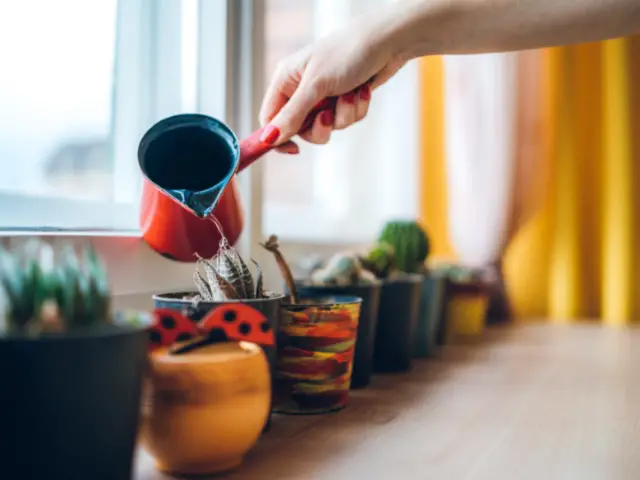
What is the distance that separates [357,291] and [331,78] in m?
0.25

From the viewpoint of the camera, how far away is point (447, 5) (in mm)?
797

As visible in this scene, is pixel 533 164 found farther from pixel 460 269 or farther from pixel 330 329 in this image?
pixel 330 329

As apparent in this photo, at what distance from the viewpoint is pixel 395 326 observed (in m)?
0.98

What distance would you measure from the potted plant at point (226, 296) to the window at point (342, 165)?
83 centimetres

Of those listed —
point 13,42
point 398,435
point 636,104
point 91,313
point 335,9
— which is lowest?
point 398,435

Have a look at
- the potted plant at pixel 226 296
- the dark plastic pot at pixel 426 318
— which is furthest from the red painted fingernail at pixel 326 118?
the dark plastic pot at pixel 426 318

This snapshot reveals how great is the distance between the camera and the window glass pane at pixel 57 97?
81cm

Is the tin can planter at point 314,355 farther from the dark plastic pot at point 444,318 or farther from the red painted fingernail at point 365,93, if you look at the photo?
the dark plastic pot at point 444,318

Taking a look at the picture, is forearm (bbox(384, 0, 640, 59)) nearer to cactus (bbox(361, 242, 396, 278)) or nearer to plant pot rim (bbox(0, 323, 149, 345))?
cactus (bbox(361, 242, 396, 278))

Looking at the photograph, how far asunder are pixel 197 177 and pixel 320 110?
0.16m

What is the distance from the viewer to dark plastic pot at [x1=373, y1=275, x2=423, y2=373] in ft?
3.18

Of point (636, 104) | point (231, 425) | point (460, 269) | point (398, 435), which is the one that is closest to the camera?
point (231, 425)

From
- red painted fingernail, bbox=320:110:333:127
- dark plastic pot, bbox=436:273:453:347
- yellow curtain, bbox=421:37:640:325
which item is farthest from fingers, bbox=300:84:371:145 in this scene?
yellow curtain, bbox=421:37:640:325

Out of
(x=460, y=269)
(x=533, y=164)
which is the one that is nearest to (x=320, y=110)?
(x=460, y=269)
